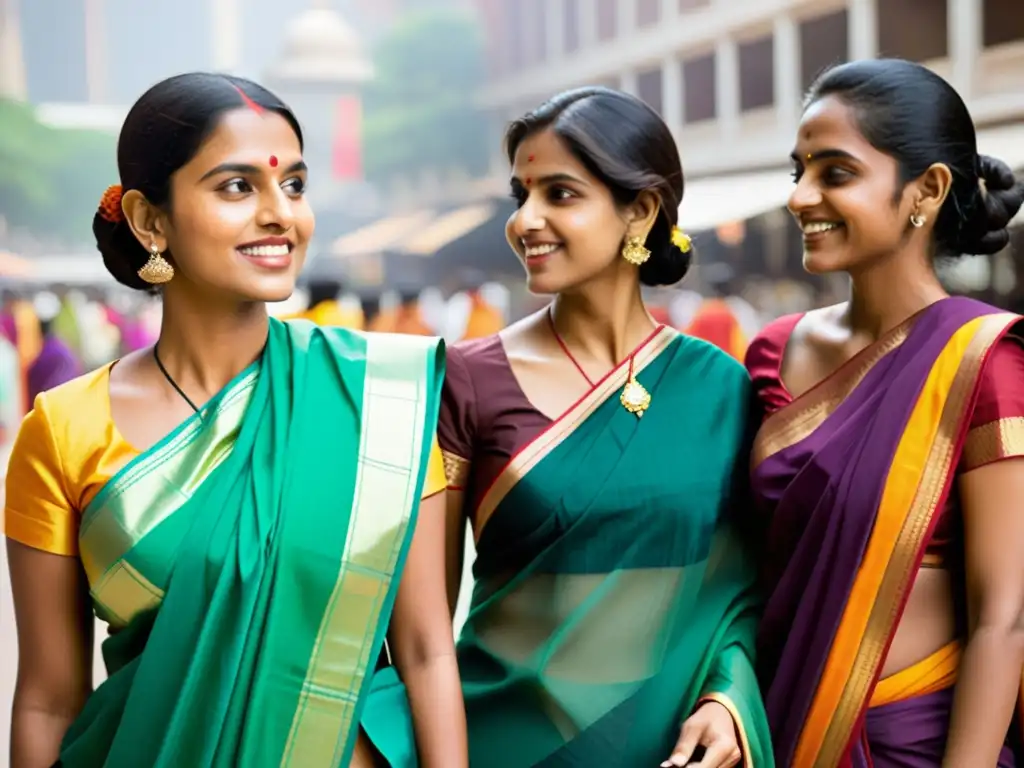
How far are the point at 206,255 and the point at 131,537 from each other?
1.54 ft

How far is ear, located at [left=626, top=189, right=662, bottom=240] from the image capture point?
8.11 ft

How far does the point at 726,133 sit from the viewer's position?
965 centimetres

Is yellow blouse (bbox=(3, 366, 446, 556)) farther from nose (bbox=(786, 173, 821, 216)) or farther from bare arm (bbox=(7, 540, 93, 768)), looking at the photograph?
nose (bbox=(786, 173, 821, 216))

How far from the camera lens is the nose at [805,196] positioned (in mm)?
2369

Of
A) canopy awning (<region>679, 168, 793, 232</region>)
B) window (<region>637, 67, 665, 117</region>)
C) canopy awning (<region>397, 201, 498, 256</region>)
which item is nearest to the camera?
canopy awning (<region>679, 168, 793, 232</region>)

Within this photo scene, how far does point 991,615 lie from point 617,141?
1091 mm

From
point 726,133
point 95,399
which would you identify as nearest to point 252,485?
point 95,399

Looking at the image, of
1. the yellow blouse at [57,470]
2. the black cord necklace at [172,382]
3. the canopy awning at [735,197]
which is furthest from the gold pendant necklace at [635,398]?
the canopy awning at [735,197]

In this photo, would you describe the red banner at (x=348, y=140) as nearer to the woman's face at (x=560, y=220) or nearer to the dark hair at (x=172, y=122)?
the woman's face at (x=560, y=220)

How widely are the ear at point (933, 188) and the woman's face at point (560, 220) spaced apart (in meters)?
0.56

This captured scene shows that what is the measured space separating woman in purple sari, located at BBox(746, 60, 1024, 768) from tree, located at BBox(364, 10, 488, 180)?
958 centimetres

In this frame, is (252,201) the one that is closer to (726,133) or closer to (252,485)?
(252,485)

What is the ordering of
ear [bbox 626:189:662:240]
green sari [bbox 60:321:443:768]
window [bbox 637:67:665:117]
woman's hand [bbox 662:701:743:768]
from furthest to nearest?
window [bbox 637:67:665:117] < ear [bbox 626:189:662:240] < woman's hand [bbox 662:701:743:768] < green sari [bbox 60:321:443:768]

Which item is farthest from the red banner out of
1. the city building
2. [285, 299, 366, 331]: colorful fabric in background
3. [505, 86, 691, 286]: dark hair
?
Answer: [505, 86, 691, 286]: dark hair
